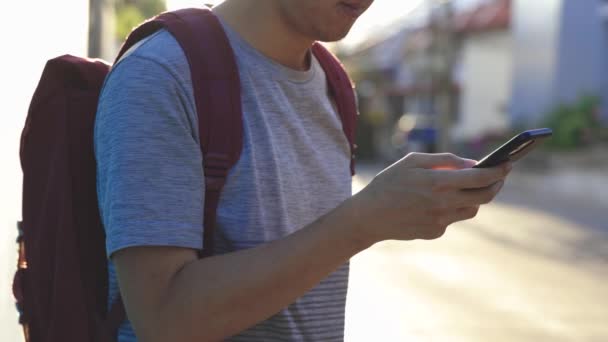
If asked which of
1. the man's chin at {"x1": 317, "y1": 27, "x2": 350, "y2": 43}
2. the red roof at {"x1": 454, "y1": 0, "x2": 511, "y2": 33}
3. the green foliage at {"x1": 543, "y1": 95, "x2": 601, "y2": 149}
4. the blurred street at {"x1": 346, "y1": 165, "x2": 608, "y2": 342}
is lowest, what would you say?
the red roof at {"x1": 454, "y1": 0, "x2": 511, "y2": 33}

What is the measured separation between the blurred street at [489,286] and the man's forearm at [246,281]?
4613 mm

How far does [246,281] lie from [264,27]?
0.50 meters

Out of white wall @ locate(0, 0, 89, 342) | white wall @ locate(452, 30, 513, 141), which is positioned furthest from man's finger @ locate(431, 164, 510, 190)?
white wall @ locate(452, 30, 513, 141)

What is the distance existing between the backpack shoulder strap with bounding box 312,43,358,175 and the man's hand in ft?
1.67

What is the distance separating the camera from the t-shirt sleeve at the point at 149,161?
1.40 metres

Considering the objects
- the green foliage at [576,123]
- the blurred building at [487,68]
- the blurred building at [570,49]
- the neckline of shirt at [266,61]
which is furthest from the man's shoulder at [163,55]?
the blurred building at [570,49]

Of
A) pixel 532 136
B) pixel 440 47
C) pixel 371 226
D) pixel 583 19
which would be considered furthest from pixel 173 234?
pixel 440 47

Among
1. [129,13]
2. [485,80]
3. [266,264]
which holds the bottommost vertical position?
[485,80]

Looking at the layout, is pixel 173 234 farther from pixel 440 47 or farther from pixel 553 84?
pixel 440 47

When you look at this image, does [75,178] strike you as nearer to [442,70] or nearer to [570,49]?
[570,49]

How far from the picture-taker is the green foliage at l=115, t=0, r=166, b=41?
16.8 meters

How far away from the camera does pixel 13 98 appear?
2.42 m

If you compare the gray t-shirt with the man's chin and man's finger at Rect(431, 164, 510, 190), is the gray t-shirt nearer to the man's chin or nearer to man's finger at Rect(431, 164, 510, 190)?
the man's chin

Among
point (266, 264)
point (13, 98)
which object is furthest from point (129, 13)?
point (266, 264)
